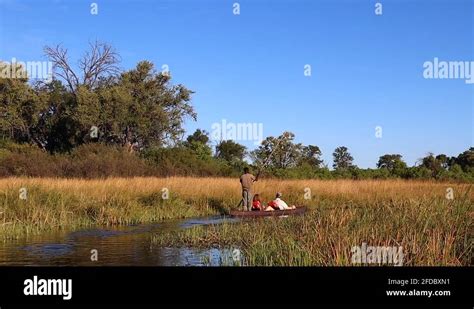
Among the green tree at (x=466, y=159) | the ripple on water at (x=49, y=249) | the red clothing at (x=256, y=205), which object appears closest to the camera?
the ripple on water at (x=49, y=249)

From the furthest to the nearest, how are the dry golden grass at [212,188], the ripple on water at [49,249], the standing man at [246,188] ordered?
the standing man at [246,188] → the dry golden grass at [212,188] → the ripple on water at [49,249]

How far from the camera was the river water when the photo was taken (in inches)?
407

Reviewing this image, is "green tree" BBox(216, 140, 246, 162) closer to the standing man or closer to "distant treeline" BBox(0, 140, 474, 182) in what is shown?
"distant treeline" BBox(0, 140, 474, 182)

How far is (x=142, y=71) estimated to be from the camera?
45.8 m

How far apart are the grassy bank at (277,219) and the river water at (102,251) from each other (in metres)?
0.57

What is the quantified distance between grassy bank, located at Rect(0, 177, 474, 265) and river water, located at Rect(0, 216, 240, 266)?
572 mm

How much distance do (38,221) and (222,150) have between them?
45.3 metres

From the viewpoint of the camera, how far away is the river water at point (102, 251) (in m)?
10.3

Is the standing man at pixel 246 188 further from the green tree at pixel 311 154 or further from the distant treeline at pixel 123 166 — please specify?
the green tree at pixel 311 154
